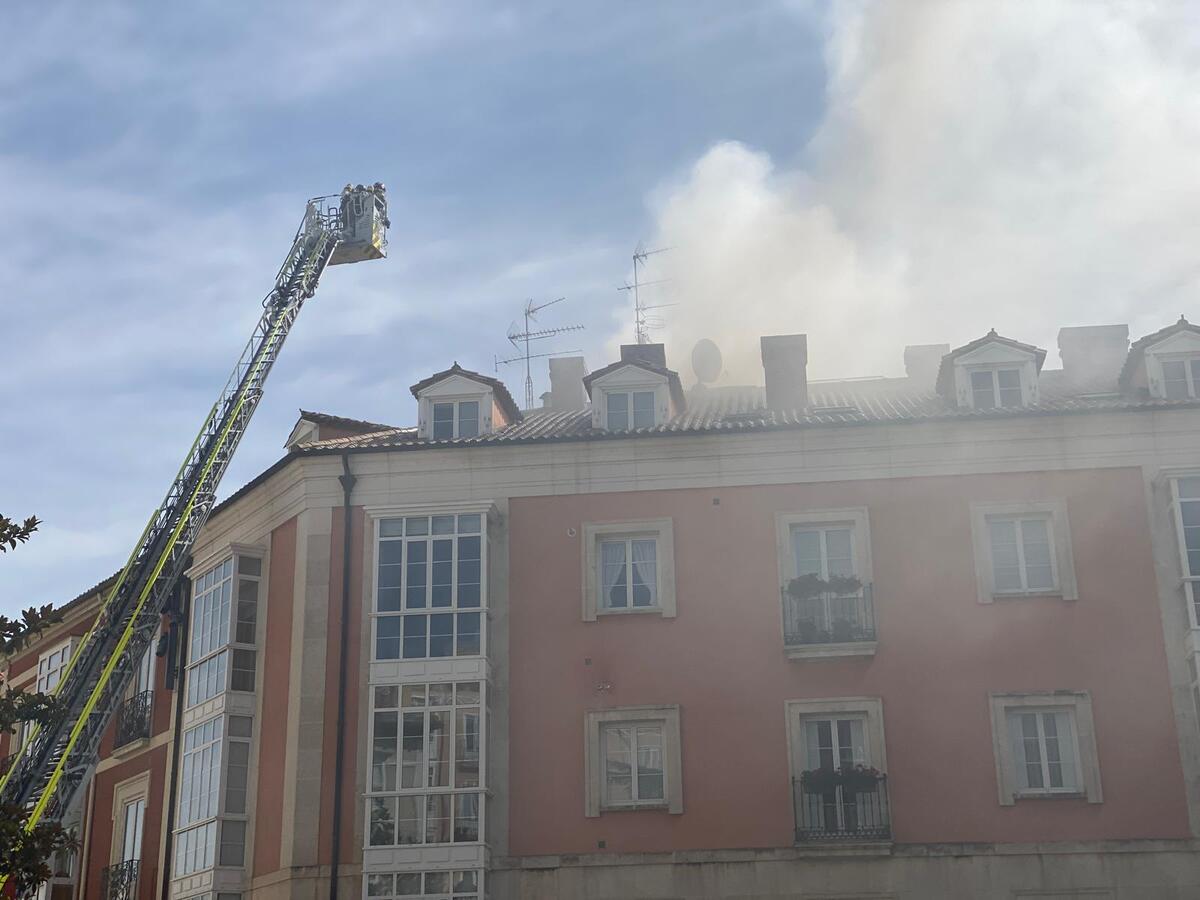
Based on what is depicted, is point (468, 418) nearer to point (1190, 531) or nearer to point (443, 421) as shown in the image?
point (443, 421)

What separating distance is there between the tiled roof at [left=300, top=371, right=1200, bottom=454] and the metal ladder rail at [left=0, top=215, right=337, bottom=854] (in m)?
1.65

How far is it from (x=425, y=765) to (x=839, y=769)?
6816 millimetres

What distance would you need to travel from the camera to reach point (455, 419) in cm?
3070

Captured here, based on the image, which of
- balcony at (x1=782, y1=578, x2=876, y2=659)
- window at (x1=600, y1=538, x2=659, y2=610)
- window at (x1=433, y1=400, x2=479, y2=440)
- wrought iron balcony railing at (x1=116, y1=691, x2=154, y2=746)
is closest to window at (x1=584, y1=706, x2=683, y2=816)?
window at (x1=600, y1=538, x2=659, y2=610)

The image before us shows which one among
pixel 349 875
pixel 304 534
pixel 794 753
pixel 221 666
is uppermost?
pixel 304 534

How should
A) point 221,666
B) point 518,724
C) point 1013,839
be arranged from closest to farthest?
point 1013,839
point 518,724
point 221,666

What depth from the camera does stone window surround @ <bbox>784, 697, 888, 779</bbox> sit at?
26.8 m

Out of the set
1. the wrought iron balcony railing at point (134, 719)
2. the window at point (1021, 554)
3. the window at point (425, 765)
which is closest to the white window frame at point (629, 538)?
the window at point (425, 765)

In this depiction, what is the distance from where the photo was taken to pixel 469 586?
93.2 ft

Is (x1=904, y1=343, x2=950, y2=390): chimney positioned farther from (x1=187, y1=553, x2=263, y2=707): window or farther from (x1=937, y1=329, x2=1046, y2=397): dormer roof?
(x1=187, y1=553, x2=263, y2=707): window

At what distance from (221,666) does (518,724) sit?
5800 millimetres

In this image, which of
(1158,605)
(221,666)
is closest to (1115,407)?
(1158,605)

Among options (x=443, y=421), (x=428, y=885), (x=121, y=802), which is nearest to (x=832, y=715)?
(x=428, y=885)

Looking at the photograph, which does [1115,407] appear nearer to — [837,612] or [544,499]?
[837,612]
